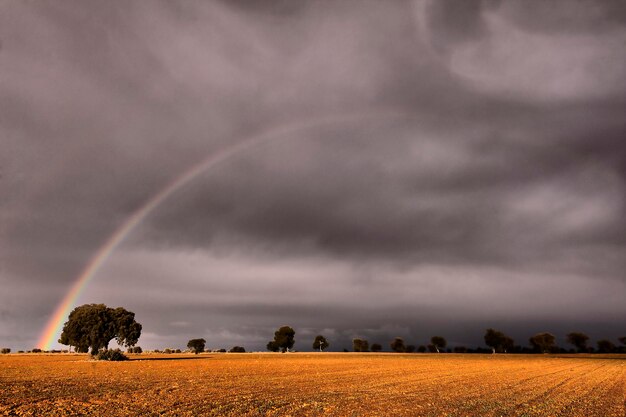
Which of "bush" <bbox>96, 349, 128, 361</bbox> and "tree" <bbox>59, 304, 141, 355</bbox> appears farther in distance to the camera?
"tree" <bbox>59, 304, 141, 355</bbox>

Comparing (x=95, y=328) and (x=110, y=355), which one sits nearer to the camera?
(x=110, y=355)

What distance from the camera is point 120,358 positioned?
97.0 meters

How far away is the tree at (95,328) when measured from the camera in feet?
355

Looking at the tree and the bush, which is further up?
the tree

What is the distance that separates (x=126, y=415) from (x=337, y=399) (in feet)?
45.7

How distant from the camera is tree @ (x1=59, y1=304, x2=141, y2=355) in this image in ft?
355

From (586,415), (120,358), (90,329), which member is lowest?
(586,415)

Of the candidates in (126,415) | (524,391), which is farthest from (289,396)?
(524,391)

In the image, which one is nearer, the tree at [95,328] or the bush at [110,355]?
the bush at [110,355]

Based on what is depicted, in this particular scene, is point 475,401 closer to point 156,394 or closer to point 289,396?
point 289,396

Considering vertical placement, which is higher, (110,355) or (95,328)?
(95,328)

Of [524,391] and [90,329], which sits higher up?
[90,329]

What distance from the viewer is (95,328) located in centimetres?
10762

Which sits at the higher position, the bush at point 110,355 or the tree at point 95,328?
the tree at point 95,328
